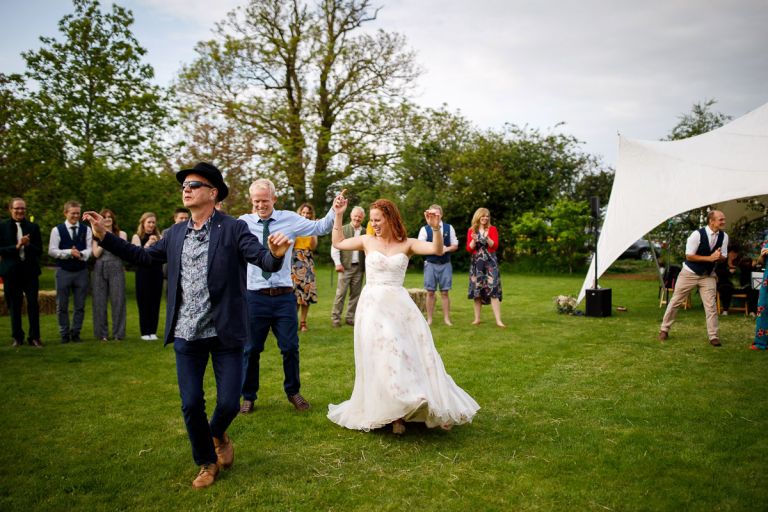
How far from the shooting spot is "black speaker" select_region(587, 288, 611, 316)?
11344 millimetres

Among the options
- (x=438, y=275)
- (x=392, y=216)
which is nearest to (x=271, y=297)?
(x=392, y=216)

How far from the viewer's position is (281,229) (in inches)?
205

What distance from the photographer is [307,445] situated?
4.40 m

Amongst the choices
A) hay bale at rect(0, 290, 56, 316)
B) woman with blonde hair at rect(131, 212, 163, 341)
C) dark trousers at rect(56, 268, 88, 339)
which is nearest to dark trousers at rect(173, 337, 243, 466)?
woman with blonde hair at rect(131, 212, 163, 341)

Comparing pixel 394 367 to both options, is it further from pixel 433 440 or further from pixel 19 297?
pixel 19 297

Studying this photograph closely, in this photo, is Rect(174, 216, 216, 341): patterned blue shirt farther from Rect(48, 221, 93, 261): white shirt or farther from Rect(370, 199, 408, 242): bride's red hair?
Rect(48, 221, 93, 261): white shirt

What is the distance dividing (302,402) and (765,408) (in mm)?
4598

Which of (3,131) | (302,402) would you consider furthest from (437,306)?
(3,131)

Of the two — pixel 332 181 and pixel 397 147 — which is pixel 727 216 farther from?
pixel 332 181

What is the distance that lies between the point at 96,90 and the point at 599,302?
13.9m

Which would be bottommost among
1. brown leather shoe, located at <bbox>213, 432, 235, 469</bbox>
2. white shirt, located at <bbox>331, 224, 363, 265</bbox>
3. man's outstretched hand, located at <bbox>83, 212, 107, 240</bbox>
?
brown leather shoe, located at <bbox>213, 432, 235, 469</bbox>

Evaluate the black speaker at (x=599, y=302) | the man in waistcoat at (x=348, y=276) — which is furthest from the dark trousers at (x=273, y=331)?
the black speaker at (x=599, y=302)

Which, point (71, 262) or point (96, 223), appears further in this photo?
point (71, 262)

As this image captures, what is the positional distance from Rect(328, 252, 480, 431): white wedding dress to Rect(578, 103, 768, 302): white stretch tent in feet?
24.6
